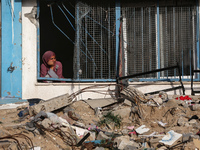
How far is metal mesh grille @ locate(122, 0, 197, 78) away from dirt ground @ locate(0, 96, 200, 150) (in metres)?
1.41

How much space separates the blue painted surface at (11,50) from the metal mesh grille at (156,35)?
264 centimetres

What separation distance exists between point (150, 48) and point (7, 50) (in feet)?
11.6

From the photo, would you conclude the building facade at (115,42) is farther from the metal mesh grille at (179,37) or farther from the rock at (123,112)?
the rock at (123,112)

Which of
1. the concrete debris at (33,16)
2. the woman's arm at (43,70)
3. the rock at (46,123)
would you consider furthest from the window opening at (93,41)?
the rock at (46,123)

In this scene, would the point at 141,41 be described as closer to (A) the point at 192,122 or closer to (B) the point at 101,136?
(A) the point at 192,122

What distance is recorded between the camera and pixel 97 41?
675 centimetres

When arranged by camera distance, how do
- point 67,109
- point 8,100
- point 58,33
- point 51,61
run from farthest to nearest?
1. point 58,33
2. point 51,61
3. point 8,100
4. point 67,109

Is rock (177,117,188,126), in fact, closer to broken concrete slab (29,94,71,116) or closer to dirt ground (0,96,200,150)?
dirt ground (0,96,200,150)

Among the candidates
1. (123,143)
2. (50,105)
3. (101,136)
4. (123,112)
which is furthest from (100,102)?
(123,143)

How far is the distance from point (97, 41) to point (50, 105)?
2.28 m

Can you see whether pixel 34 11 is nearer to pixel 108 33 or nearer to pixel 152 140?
pixel 108 33

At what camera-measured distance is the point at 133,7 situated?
22.0 ft

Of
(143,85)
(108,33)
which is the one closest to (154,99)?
(143,85)

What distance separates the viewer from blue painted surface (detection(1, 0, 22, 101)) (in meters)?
6.48
